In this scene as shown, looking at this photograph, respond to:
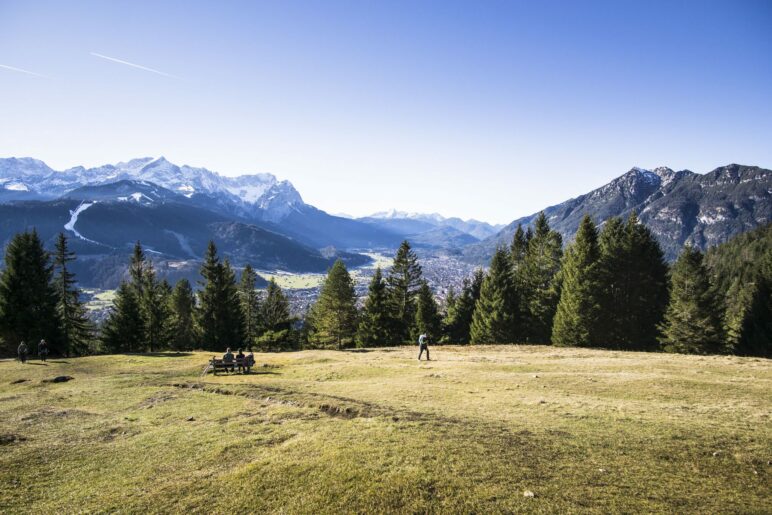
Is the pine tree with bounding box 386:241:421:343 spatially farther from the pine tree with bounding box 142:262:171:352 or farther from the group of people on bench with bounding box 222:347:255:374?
the pine tree with bounding box 142:262:171:352

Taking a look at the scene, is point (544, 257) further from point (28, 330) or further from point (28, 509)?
point (28, 330)

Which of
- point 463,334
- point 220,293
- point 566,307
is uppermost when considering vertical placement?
point 220,293

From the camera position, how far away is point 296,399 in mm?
23250

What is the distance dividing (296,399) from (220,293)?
5356 centimetres

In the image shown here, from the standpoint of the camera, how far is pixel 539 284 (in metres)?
69.1

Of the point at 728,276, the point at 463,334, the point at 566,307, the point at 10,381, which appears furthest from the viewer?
the point at 728,276

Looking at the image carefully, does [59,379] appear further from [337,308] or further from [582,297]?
[582,297]

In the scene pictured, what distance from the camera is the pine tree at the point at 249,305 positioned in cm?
7694

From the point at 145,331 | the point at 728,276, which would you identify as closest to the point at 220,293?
the point at 145,331

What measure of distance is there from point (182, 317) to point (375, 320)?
42910 mm

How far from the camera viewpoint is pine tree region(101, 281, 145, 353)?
217 feet

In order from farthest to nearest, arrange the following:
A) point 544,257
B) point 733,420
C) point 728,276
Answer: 1. point 728,276
2. point 544,257
3. point 733,420

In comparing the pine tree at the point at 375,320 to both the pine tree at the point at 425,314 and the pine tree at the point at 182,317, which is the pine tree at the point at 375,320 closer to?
the pine tree at the point at 425,314

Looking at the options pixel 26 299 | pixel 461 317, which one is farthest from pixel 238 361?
pixel 461 317
